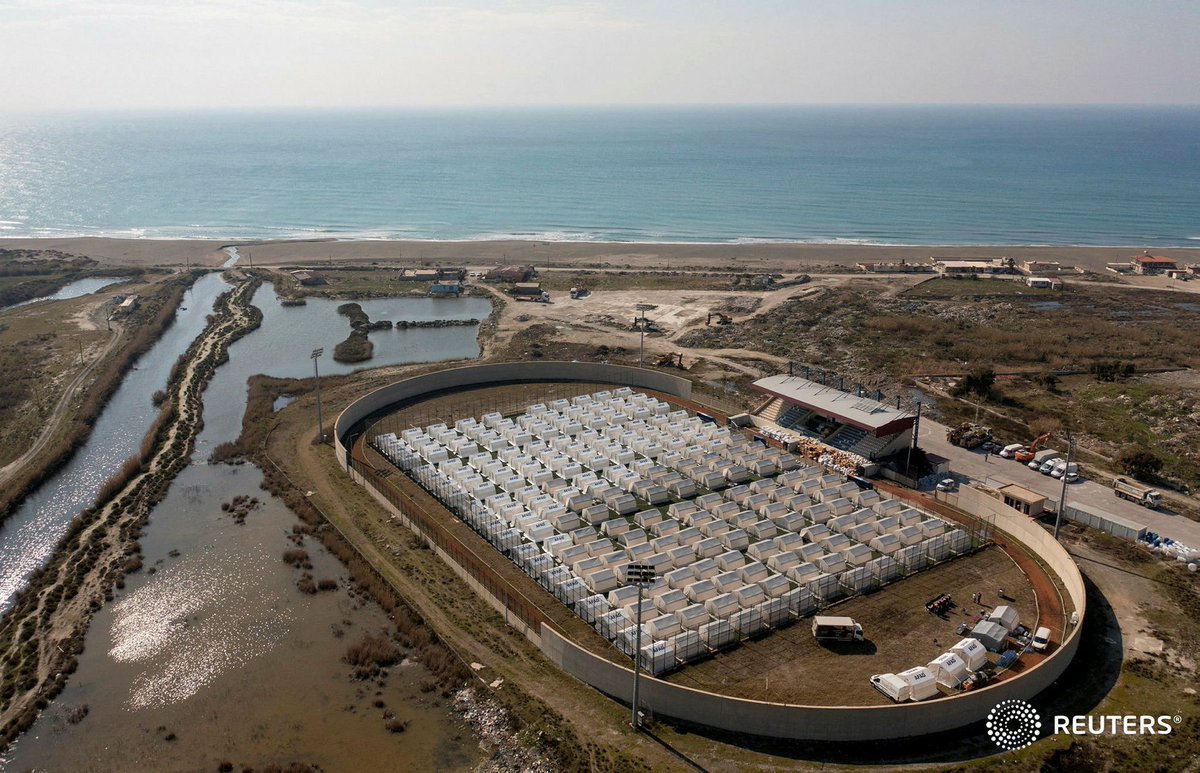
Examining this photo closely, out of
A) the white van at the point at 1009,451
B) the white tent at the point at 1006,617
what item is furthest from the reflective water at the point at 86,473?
the white van at the point at 1009,451

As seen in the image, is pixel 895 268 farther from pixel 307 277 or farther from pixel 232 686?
pixel 232 686

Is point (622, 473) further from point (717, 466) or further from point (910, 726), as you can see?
point (910, 726)

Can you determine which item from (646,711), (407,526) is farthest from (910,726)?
(407,526)

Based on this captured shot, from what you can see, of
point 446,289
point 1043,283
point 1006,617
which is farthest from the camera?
point 446,289

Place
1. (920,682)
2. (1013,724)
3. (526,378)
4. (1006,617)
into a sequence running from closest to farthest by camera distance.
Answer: (1013,724) < (920,682) < (1006,617) < (526,378)

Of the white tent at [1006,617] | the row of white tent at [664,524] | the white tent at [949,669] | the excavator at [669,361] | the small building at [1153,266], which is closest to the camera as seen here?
the white tent at [949,669]

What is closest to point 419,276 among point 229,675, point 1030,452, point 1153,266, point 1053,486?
point 1030,452

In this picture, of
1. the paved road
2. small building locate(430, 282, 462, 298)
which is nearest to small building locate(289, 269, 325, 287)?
small building locate(430, 282, 462, 298)

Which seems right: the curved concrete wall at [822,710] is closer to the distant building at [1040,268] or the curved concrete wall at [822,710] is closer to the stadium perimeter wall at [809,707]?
the stadium perimeter wall at [809,707]
